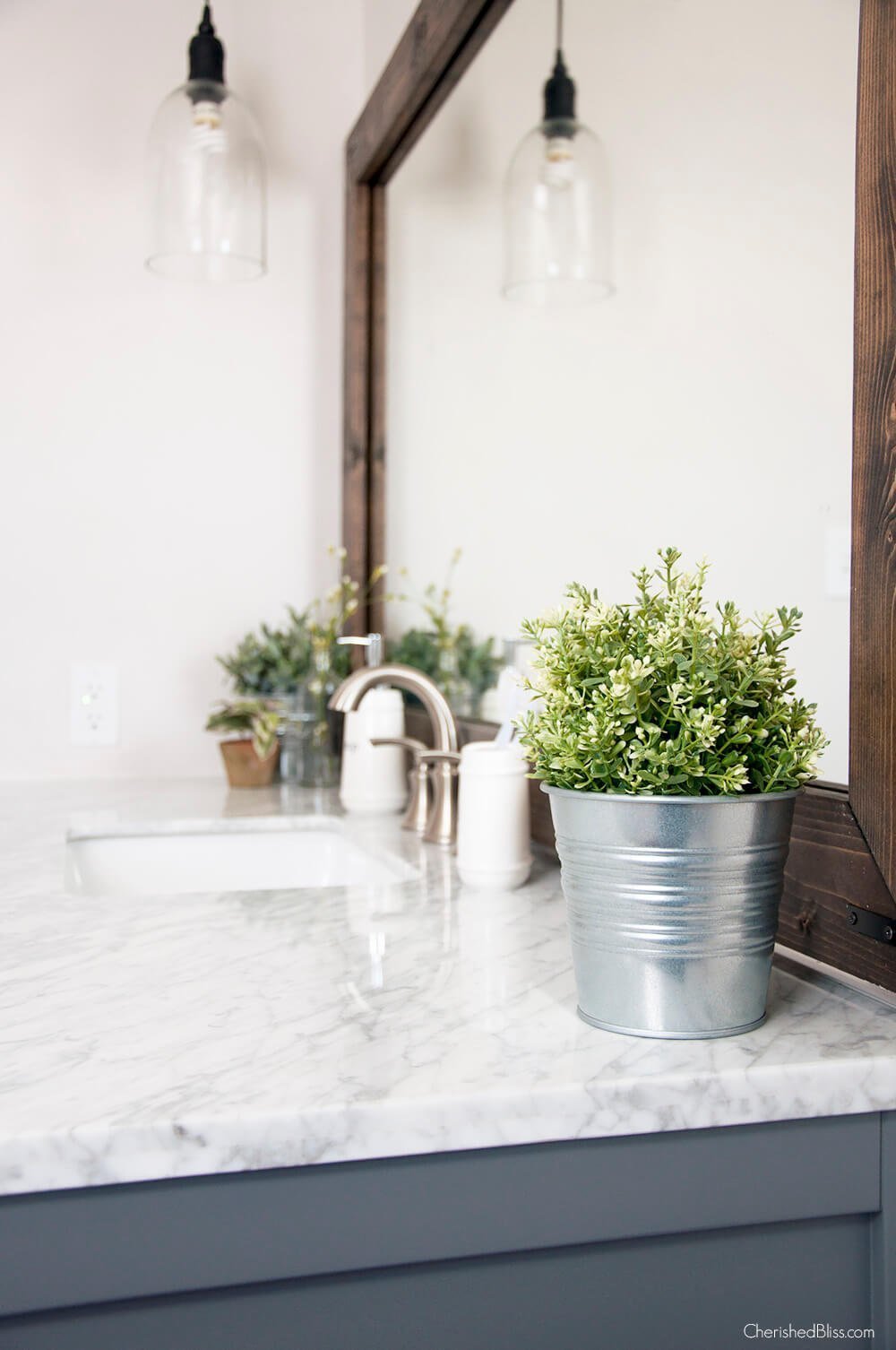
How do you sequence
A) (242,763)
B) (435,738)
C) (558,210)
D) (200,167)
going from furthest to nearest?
1. (242,763)
2. (200,167)
3. (435,738)
4. (558,210)

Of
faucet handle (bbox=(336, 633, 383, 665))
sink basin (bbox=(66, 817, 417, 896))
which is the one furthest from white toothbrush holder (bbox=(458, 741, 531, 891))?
faucet handle (bbox=(336, 633, 383, 665))

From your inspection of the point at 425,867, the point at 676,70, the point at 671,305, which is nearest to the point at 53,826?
the point at 425,867

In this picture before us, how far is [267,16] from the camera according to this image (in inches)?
79.8

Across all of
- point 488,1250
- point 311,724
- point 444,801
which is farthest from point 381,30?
point 488,1250

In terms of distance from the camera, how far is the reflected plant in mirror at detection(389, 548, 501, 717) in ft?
4.94

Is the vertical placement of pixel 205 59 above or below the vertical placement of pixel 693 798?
above

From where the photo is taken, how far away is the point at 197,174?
1.69 m

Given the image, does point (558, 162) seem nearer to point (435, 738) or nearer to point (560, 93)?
point (560, 93)

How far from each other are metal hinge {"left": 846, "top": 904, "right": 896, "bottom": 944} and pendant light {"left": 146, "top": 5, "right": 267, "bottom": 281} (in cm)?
139

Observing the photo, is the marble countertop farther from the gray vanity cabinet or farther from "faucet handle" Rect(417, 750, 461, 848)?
"faucet handle" Rect(417, 750, 461, 848)

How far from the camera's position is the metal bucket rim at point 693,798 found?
0.62 meters

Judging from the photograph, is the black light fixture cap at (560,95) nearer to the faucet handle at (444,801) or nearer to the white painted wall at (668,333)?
the white painted wall at (668,333)

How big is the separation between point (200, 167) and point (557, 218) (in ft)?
2.25

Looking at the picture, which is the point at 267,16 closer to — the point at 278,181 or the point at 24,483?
the point at 278,181
